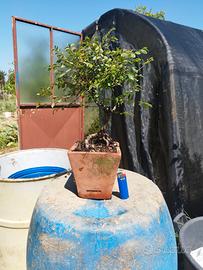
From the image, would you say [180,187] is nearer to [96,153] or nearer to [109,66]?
[96,153]

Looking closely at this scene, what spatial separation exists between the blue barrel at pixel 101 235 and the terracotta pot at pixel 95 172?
5 cm

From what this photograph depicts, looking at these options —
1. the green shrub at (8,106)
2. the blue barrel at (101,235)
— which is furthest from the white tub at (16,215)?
the green shrub at (8,106)

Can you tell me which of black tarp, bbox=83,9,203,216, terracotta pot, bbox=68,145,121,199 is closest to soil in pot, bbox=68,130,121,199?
terracotta pot, bbox=68,145,121,199

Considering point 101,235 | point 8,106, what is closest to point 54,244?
point 101,235

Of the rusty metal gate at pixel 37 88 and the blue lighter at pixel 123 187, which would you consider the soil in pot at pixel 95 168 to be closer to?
the blue lighter at pixel 123 187

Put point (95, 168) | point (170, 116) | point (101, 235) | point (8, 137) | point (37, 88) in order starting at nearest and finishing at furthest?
point (101, 235)
point (95, 168)
point (170, 116)
point (37, 88)
point (8, 137)

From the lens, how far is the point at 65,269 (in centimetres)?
115

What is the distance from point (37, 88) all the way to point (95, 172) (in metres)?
2.33

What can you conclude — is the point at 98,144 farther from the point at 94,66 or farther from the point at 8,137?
the point at 8,137

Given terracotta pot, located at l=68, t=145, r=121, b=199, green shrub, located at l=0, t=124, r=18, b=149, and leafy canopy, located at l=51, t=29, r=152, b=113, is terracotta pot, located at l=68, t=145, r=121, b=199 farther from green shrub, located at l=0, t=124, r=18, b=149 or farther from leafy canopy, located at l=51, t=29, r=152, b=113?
green shrub, located at l=0, t=124, r=18, b=149

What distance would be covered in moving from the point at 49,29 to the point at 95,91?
2.45 m

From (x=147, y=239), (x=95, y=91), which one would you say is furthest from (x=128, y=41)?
(x=147, y=239)

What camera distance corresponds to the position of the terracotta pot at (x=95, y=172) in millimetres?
1286

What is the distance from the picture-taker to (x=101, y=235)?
1119mm
